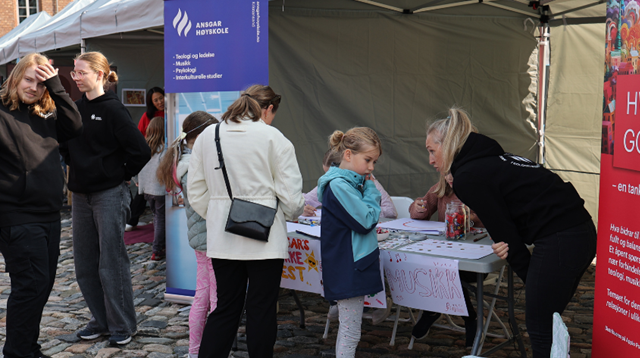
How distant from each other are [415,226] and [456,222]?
1.56 feet

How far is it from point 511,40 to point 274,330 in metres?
5.84

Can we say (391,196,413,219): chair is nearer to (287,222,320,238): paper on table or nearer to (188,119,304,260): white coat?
(287,222,320,238): paper on table

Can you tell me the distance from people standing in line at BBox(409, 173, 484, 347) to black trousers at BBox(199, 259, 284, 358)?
1.30 meters

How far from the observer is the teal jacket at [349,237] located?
9.65ft

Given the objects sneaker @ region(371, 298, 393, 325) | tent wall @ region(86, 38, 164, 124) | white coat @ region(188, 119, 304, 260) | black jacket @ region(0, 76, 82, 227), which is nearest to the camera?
white coat @ region(188, 119, 304, 260)

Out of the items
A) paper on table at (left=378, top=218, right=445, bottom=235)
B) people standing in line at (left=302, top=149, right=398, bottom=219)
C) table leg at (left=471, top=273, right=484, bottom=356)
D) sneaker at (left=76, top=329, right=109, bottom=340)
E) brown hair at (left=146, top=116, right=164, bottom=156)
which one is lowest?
sneaker at (left=76, top=329, right=109, bottom=340)

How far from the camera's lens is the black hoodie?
2.57 metres

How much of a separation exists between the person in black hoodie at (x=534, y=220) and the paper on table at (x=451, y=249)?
1.32 feet

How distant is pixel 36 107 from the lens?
10.8ft

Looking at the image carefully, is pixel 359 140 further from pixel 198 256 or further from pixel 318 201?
pixel 318 201

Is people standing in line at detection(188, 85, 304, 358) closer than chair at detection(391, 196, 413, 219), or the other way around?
people standing in line at detection(188, 85, 304, 358)

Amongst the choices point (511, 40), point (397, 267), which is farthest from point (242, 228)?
point (511, 40)

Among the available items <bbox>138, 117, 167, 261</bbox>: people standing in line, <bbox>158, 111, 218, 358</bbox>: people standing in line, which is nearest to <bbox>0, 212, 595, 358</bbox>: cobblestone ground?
<bbox>158, 111, 218, 358</bbox>: people standing in line

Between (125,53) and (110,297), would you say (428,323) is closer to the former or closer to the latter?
(110,297)
